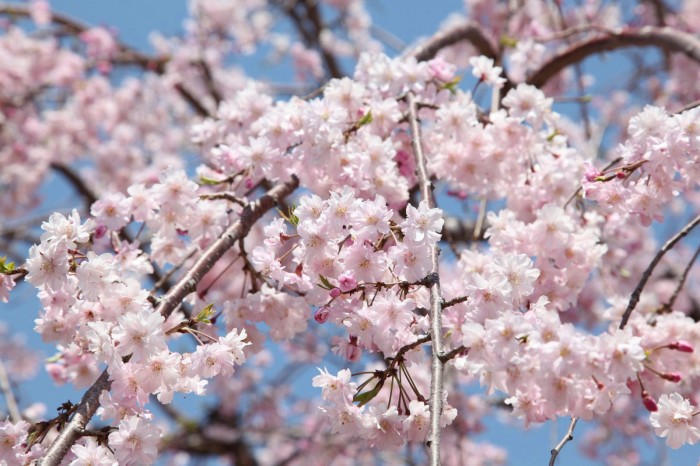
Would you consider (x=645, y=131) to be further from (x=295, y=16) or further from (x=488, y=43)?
(x=295, y=16)

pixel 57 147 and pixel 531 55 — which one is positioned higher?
pixel 57 147

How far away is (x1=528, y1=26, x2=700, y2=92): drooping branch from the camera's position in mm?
2750

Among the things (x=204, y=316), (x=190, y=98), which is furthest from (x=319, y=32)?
(x=204, y=316)

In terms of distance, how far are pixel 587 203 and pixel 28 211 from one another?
18.6 feet

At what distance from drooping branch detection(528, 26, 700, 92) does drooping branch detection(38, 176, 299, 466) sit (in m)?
1.57

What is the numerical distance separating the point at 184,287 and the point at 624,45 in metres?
2.35

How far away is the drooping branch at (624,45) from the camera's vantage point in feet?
9.02

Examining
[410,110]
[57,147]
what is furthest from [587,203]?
[57,147]

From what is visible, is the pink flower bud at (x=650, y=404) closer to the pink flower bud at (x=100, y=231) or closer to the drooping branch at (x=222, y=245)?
the drooping branch at (x=222, y=245)

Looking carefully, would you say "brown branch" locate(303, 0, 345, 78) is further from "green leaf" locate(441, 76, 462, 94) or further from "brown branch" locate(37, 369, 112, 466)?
"brown branch" locate(37, 369, 112, 466)

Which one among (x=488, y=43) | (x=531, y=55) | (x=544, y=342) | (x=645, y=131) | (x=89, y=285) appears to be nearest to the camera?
(x=544, y=342)

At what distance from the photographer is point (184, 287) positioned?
1.88 metres

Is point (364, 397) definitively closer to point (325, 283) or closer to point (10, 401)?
point (325, 283)

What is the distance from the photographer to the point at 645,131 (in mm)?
1973
